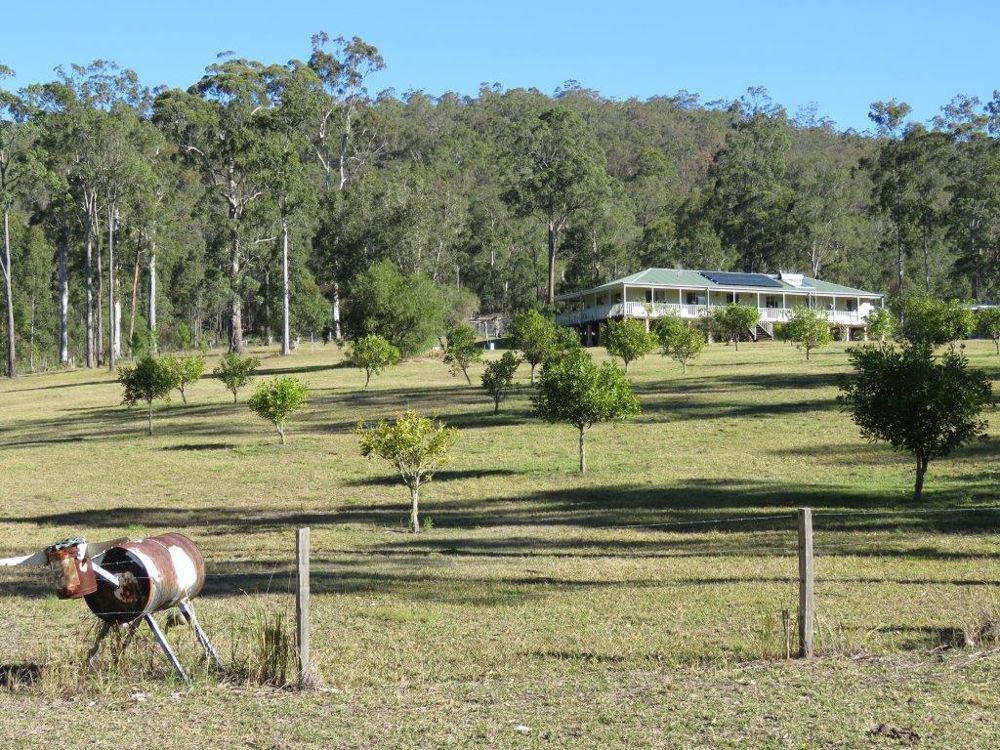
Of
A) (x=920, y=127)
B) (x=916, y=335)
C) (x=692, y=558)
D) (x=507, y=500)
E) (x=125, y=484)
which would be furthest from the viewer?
(x=920, y=127)

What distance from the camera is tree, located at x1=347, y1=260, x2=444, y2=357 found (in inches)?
2271

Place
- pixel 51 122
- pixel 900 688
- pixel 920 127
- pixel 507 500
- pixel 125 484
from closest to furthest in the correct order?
1. pixel 900 688
2. pixel 507 500
3. pixel 125 484
4. pixel 51 122
5. pixel 920 127

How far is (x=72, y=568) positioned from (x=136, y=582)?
426 millimetres

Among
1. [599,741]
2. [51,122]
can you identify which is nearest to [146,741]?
[599,741]

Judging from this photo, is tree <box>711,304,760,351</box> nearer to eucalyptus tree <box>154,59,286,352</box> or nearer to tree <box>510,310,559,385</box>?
tree <box>510,310,559,385</box>

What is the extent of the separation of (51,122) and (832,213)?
5953cm

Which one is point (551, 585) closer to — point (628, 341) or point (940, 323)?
point (628, 341)

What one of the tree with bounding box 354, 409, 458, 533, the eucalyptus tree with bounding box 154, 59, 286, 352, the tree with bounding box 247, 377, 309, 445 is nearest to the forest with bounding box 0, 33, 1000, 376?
the eucalyptus tree with bounding box 154, 59, 286, 352

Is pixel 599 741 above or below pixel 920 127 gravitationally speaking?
below

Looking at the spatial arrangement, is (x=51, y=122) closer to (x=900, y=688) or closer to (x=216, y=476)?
(x=216, y=476)

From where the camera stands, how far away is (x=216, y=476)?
1081 inches

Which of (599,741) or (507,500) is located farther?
(507,500)

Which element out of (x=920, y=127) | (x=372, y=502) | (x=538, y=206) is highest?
(x=920, y=127)

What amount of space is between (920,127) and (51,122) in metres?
64.8
